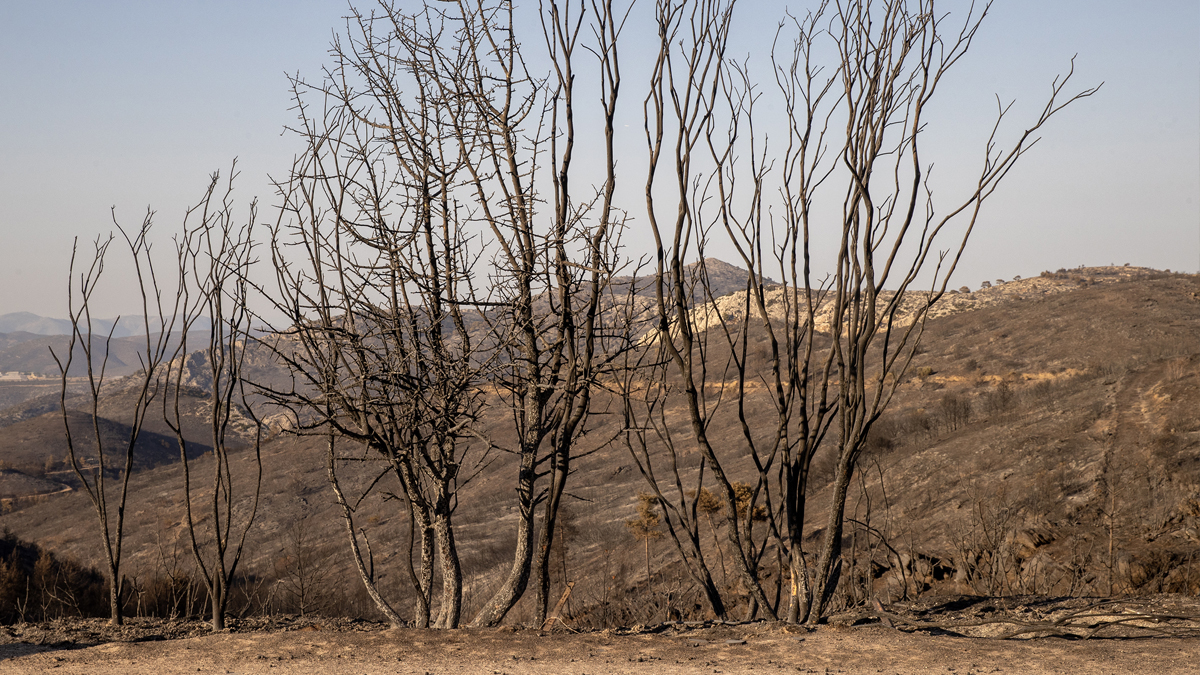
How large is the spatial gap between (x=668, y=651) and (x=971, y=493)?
11.6 meters

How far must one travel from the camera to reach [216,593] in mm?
5293

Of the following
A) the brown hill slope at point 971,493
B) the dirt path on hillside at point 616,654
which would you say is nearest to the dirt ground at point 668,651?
the dirt path on hillside at point 616,654

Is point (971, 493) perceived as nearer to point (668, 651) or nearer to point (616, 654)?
point (668, 651)

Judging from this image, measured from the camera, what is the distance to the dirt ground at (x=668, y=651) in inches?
136

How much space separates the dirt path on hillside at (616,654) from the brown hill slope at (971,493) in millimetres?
1401

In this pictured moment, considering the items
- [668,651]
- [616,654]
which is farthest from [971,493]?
[616,654]

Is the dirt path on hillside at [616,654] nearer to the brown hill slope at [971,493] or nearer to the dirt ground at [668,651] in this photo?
the dirt ground at [668,651]

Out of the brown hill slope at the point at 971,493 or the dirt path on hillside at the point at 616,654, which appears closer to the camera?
the dirt path on hillside at the point at 616,654

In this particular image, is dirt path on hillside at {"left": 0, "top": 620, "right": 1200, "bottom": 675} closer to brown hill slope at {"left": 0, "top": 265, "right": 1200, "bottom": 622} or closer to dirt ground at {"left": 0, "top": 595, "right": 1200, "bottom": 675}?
dirt ground at {"left": 0, "top": 595, "right": 1200, "bottom": 675}

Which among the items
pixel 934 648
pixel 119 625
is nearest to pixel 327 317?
pixel 119 625

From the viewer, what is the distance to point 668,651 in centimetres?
387

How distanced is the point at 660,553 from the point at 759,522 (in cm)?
335

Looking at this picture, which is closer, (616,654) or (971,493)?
(616,654)

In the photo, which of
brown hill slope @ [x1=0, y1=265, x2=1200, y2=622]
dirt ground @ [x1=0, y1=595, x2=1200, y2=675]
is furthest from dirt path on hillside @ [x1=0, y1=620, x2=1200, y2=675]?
brown hill slope @ [x1=0, y1=265, x2=1200, y2=622]
